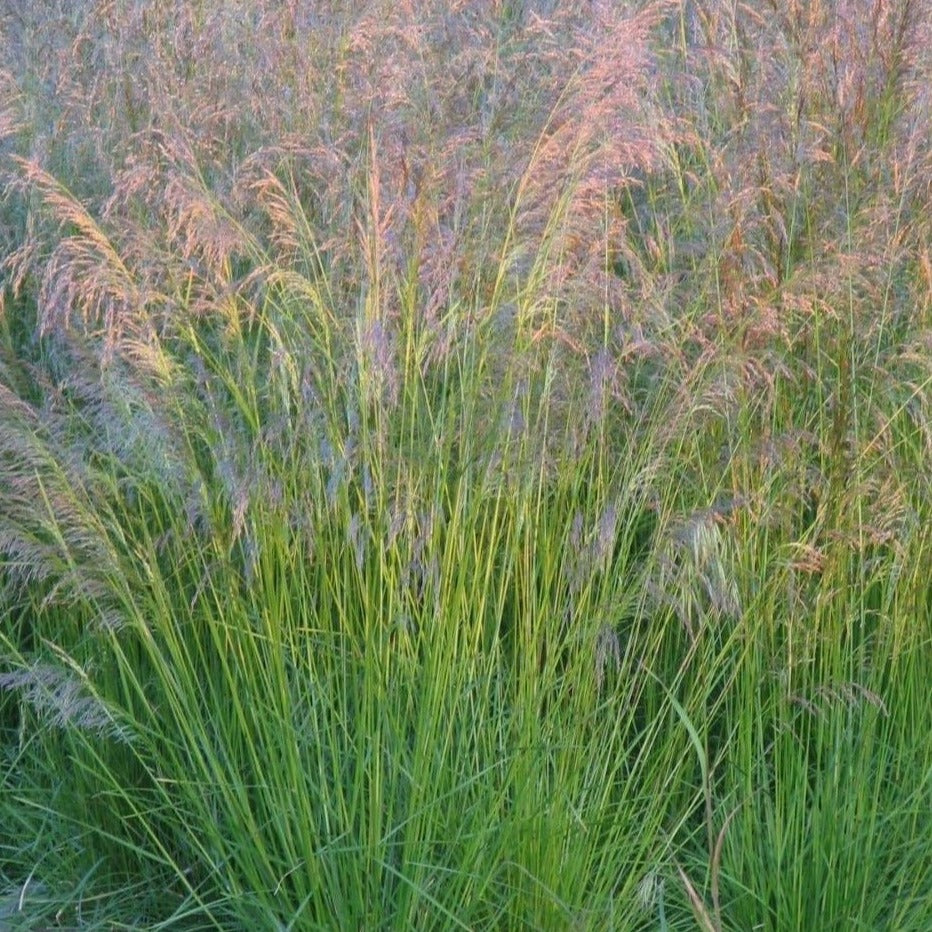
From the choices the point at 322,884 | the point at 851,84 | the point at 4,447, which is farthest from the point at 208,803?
the point at 851,84

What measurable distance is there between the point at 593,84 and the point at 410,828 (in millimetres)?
1574

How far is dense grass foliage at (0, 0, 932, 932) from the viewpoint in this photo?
297cm

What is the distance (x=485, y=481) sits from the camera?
9.84 ft

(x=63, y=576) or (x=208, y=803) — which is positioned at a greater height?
(x=63, y=576)

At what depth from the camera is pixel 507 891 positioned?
117 inches

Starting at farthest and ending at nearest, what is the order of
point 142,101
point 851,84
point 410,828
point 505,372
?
1. point 142,101
2. point 851,84
3. point 505,372
4. point 410,828

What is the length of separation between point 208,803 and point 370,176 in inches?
54.0

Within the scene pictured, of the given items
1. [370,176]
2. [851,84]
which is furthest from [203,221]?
[851,84]

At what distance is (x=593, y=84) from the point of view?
3.06 m

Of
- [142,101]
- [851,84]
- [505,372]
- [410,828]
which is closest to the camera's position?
[410,828]

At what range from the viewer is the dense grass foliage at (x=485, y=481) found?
2971 millimetres

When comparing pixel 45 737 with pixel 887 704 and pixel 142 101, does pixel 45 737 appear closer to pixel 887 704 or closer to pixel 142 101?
pixel 142 101

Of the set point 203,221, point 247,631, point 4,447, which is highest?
point 203,221

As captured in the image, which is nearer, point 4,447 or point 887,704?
point 4,447
